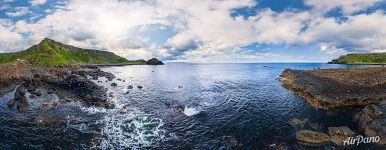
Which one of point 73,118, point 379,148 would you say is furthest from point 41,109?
point 379,148

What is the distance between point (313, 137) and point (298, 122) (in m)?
7.72

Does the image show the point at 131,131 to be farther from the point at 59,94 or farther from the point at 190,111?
the point at 59,94

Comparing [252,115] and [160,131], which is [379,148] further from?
[160,131]

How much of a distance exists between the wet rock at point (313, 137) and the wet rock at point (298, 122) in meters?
5.32

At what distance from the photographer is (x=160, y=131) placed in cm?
3900

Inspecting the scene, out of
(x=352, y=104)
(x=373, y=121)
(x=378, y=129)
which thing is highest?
(x=352, y=104)

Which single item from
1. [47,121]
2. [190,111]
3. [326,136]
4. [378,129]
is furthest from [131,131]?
[378,129]

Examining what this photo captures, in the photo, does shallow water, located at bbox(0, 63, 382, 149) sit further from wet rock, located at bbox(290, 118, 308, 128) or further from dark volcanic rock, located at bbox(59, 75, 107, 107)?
dark volcanic rock, located at bbox(59, 75, 107, 107)

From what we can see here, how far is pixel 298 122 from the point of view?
4203 cm

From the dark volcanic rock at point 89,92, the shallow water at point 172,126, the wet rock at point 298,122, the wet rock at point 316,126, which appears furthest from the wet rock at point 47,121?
the wet rock at point 316,126

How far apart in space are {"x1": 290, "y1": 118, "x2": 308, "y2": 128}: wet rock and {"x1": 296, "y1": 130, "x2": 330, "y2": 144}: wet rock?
17.4ft

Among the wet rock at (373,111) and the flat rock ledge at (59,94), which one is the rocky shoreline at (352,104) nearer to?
the wet rock at (373,111)

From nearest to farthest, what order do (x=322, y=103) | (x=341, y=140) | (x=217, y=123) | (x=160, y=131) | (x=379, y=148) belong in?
(x=379, y=148) → (x=341, y=140) → (x=160, y=131) → (x=217, y=123) → (x=322, y=103)

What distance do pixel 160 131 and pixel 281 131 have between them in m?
17.4
